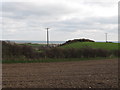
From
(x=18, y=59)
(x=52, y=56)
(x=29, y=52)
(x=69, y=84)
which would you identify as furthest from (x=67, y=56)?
(x=69, y=84)

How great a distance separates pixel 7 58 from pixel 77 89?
2022cm

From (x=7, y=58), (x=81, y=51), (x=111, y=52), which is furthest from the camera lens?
(x=111, y=52)

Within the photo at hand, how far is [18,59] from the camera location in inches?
1122

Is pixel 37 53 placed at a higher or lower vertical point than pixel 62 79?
higher

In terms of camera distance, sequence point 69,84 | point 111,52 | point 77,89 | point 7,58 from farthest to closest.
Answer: point 111,52 < point 7,58 < point 69,84 < point 77,89

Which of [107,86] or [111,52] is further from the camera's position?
[111,52]

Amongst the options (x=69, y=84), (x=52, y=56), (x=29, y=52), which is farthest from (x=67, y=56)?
(x=69, y=84)

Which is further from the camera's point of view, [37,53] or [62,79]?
[37,53]

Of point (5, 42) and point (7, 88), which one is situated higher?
point (5, 42)

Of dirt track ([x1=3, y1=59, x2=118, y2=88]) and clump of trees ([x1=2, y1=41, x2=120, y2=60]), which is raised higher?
clump of trees ([x1=2, y1=41, x2=120, y2=60])

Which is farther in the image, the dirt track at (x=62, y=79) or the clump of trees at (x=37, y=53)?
the clump of trees at (x=37, y=53)

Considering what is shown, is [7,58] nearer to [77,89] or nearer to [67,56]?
[67,56]

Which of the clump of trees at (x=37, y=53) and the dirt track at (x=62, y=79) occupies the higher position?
the clump of trees at (x=37, y=53)

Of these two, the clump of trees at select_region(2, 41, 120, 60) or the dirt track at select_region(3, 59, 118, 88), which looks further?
the clump of trees at select_region(2, 41, 120, 60)
